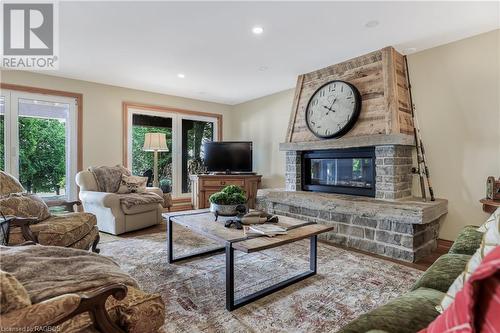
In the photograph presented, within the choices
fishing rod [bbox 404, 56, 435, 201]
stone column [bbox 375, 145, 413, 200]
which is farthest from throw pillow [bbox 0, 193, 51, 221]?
fishing rod [bbox 404, 56, 435, 201]

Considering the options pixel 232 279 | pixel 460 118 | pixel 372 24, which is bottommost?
pixel 232 279

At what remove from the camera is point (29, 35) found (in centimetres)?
284

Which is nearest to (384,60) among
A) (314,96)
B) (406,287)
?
(314,96)

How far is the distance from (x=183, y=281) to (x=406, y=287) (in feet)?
5.97

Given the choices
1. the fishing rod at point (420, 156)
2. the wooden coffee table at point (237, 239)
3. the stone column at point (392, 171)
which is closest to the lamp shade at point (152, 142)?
the wooden coffee table at point (237, 239)

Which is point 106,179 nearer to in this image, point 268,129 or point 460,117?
point 268,129

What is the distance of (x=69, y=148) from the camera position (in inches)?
173

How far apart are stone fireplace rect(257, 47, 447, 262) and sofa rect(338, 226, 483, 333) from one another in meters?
1.36

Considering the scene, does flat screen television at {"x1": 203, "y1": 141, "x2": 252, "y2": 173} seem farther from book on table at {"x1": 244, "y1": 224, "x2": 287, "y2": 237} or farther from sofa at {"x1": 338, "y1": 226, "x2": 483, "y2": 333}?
sofa at {"x1": 338, "y1": 226, "x2": 483, "y2": 333}

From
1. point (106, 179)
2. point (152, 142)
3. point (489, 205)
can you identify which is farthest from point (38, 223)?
point (489, 205)

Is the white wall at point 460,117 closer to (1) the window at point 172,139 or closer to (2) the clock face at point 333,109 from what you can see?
(2) the clock face at point 333,109

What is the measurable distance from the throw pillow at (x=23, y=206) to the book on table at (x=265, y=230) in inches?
78.0

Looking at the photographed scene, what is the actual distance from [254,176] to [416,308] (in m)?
4.19

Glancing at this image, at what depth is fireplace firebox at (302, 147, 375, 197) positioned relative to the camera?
3401 mm
